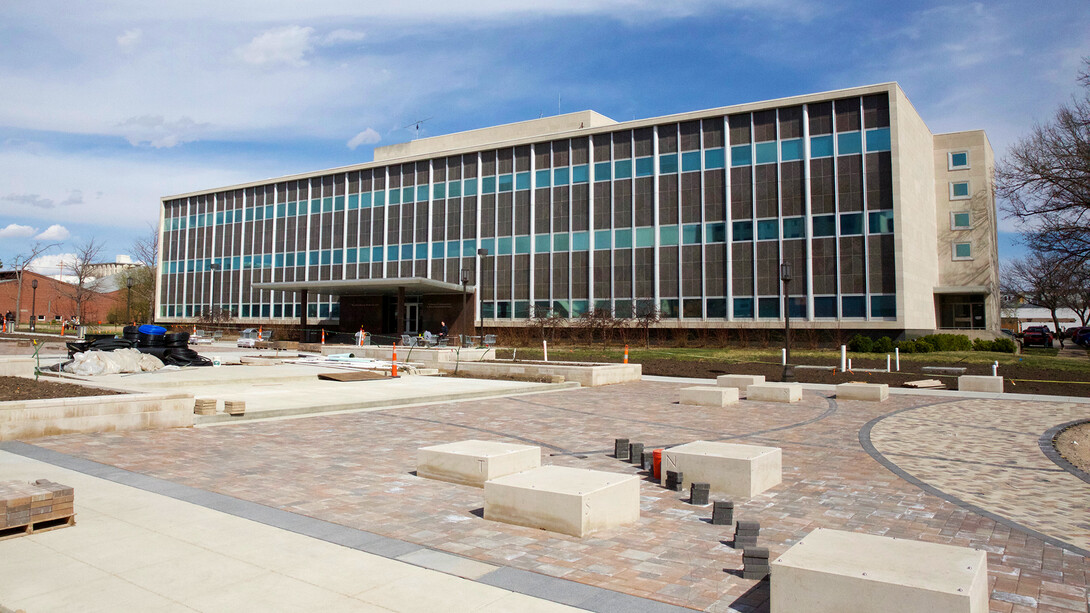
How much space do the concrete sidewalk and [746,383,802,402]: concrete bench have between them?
1482 centimetres

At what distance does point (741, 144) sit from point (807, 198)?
584 cm

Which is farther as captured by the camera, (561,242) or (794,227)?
(561,242)

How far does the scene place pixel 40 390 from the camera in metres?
12.8

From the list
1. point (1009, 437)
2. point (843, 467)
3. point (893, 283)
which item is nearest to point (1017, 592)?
point (843, 467)

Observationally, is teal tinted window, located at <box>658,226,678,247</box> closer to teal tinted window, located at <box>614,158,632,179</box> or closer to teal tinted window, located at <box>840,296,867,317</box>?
teal tinted window, located at <box>614,158,632,179</box>

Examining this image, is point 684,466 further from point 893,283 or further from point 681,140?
point 681,140

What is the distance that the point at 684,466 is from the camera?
852 cm

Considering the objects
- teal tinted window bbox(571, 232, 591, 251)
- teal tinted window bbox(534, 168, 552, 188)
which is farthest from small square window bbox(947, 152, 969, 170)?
teal tinted window bbox(534, 168, 552, 188)

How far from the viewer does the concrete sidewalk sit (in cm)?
443

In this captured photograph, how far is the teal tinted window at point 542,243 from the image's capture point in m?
50.9

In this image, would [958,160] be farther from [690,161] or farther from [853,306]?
[690,161]

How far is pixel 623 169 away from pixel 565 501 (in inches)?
1747

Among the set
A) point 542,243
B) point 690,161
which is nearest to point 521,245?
point 542,243

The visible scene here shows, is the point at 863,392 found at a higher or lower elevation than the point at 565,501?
lower
